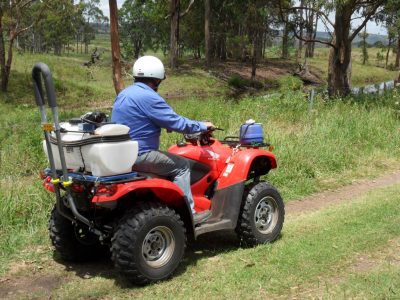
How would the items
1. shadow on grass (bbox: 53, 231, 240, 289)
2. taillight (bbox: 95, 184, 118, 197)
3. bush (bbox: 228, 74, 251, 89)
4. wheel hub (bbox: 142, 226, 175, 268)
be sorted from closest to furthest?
taillight (bbox: 95, 184, 118, 197), wheel hub (bbox: 142, 226, 175, 268), shadow on grass (bbox: 53, 231, 240, 289), bush (bbox: 228, 74, 251, 89)

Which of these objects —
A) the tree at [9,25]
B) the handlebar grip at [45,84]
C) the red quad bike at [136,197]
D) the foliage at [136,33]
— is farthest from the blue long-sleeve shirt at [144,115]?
the foliage at [136,33]

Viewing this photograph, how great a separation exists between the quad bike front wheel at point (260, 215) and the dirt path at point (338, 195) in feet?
5.30

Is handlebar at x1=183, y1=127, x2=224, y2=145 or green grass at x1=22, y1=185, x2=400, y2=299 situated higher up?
handlebar at x1=183, y1=127, x2=224, y2=145

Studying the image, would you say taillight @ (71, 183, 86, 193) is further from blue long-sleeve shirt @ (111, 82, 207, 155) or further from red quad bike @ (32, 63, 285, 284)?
blue long-sleeve shirt @ (111, 82, 207, 155)

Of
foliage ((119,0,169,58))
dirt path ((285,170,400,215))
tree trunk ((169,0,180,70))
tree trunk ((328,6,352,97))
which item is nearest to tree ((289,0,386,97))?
tree trunk ((328,6,352,97))

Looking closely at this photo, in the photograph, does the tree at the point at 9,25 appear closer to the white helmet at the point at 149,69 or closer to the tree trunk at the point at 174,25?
the tree trunk at the point at 174,25

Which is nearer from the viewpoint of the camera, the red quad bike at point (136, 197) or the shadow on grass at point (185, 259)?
the red quad bike at point (136, 197)

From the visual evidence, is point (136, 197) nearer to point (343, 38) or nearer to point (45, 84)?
point (45, 84)

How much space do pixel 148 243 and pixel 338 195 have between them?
4743 mm

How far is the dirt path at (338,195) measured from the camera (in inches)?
316

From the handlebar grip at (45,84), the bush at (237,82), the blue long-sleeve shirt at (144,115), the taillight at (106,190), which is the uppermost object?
the handlebar grip at (45,84)

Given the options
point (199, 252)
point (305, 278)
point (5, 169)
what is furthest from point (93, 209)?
point (5, 169)

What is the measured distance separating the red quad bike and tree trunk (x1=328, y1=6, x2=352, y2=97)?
15314 millimetres

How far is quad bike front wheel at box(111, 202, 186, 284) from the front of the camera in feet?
15.1
